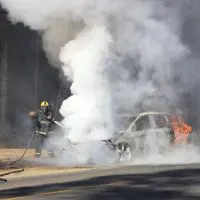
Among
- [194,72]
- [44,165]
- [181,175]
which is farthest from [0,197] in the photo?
[194,72]

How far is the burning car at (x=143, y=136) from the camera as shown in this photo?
60.2 feet

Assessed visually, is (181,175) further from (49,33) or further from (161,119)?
(49,33)

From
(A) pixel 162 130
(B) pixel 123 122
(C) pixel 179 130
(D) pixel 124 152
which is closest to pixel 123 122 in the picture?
(B) pixel 123 122

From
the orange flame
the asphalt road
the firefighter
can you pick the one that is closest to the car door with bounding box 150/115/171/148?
the orange flame

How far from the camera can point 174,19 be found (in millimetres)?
20234

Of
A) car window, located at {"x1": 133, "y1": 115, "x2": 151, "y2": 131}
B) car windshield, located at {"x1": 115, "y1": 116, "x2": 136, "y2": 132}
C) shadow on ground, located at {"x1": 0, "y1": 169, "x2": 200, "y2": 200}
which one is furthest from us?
car window, located at {"x1": 133, "y1": 115, "x2": 151, "y2": 131}

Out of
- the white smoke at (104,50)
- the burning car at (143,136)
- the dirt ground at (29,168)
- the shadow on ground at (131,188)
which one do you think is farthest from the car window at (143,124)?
the shadow on ground at (131,188)

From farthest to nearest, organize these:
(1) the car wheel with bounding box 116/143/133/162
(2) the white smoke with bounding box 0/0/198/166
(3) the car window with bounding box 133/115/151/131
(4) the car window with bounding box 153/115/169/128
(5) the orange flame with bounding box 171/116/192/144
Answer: (5) the orange flame with bounding box 171/116/192/144 < (4) the car window with bounding box 153/115/169/128 < (3) the car window with bounding box 133/115/151/131 < (1) the car wheel with bounding box 116/143/133/162 < (2) the white smoke with bounding box 0/0/198/166

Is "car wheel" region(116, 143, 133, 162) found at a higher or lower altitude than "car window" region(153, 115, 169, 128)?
lower

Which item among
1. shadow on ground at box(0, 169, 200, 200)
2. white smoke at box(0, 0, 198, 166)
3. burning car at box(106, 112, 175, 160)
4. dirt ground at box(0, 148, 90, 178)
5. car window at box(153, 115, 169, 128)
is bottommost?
shadow on ground at box(0, 169, 200, 200)

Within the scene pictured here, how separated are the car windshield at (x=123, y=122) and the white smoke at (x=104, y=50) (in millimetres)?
307

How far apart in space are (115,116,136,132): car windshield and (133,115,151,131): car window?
0.71ft

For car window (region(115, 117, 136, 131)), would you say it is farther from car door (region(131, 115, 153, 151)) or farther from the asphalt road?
the asphalt road

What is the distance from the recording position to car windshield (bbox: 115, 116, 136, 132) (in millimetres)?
18844
